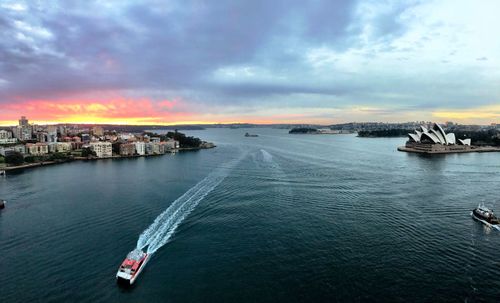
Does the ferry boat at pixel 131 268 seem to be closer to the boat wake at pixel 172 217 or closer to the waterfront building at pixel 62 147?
the boat wake at pixel 172 217

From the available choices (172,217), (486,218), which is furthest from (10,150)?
(486,218)

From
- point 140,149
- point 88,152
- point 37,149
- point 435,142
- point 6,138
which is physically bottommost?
point 88,152

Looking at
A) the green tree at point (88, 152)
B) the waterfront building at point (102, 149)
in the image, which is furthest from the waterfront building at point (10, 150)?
the waterfront building at point (102, 149)

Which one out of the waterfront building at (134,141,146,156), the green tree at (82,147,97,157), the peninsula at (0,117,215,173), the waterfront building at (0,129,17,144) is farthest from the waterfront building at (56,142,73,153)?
the waterfront building at (0,129,17,144)

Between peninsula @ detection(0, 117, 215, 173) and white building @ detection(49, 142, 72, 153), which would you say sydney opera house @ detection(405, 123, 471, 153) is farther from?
white building @ detection(49, 142, 72, 153)

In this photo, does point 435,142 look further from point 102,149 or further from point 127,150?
point 102,149

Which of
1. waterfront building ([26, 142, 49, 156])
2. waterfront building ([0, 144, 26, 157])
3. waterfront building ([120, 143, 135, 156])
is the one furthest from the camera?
waterfront building ([120, 143, 135, 156])
